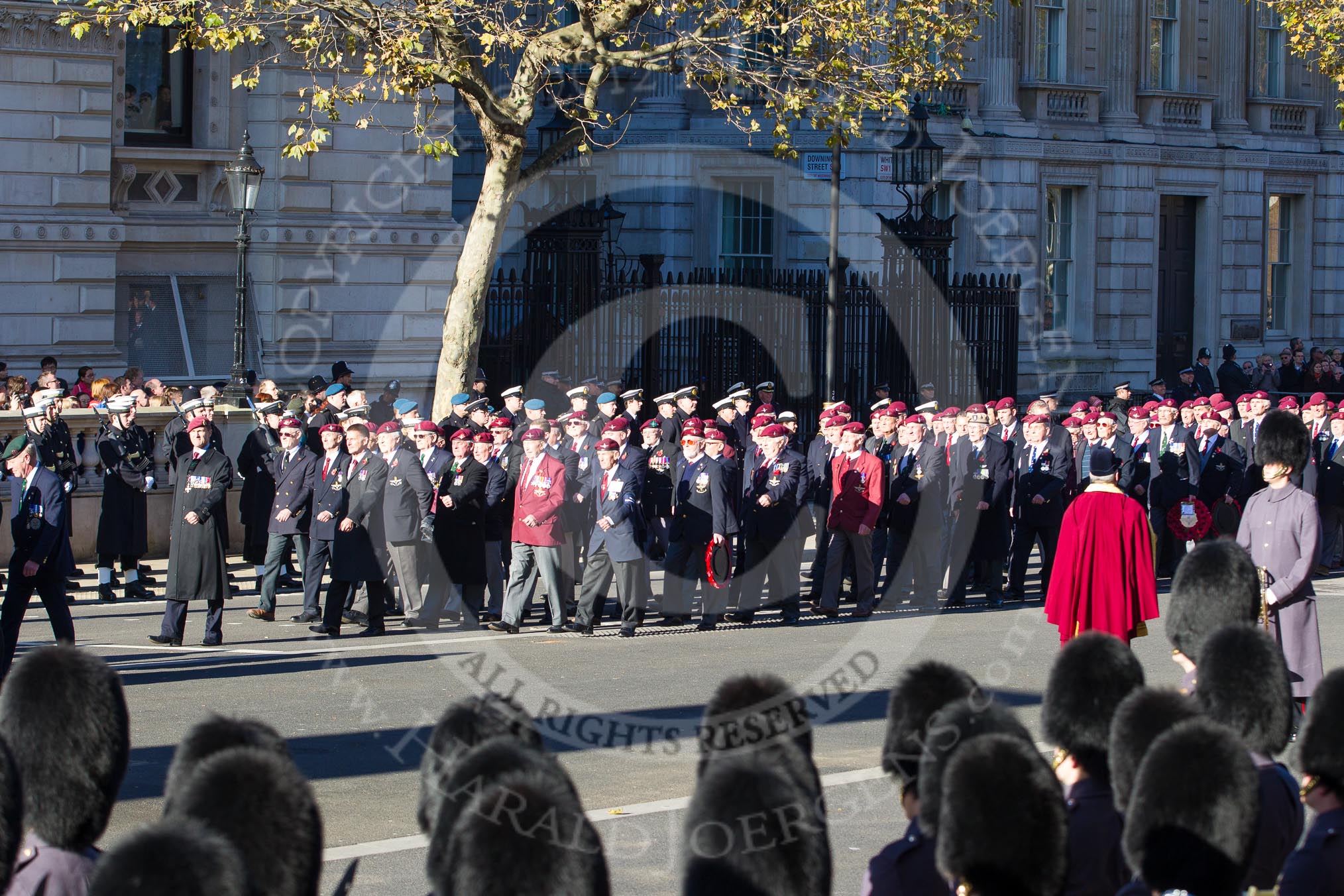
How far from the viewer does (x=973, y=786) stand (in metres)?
4.54

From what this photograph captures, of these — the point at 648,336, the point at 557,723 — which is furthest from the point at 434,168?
the point at 557,723

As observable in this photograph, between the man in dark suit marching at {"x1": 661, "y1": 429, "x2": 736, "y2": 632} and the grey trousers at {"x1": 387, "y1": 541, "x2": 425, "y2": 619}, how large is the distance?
2103 mm

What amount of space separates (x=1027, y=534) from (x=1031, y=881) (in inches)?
488

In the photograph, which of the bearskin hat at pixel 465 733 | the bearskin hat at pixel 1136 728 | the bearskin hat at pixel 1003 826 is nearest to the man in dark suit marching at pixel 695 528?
the bearskin hat at pixel 1136 728

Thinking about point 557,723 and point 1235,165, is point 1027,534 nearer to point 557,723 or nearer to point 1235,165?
point 557,723

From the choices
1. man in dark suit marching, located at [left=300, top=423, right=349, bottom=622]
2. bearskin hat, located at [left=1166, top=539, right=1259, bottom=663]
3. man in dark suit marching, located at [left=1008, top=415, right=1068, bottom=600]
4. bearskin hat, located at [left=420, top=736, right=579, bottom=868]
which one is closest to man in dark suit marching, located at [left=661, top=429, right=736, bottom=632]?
man in dark suit marching, located at [left=300, top=423, right=349, bottom=622]

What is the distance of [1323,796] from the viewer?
568 cm

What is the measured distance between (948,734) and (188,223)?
19.9 meters

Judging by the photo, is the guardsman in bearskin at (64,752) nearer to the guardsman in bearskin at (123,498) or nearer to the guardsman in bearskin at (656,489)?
the guardsman in bearskin at (656,489)

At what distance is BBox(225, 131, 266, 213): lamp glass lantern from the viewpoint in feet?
60.0

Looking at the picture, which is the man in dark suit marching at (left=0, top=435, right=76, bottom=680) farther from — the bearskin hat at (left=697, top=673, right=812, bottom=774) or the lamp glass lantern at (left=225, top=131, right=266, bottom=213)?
the bearskin hat at (left=697, top=673, right=812, bottom=774)

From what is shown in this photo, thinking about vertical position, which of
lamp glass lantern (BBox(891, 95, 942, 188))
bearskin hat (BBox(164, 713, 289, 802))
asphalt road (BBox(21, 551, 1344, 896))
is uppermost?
lamp glass lantern (BBox(891, 95, 942, 188))

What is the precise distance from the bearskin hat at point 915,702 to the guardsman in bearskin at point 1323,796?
3.54 feet

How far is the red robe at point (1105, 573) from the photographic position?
10.3 meters
